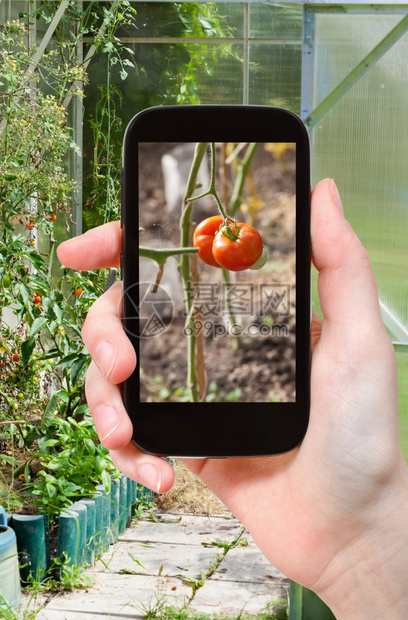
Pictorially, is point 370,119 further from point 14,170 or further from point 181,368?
point 14,170

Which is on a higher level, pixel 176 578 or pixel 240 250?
pixel 240 250

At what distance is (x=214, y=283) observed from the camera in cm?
71

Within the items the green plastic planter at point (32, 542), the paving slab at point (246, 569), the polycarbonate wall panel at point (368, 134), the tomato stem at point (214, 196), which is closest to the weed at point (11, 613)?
the green plastic planter at point (32, 542)

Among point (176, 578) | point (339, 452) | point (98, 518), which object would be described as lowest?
point (176, 578)

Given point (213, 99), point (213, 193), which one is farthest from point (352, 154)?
point (213, 99)

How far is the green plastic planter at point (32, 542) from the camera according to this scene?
7.00 ft

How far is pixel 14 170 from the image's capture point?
2.66 m

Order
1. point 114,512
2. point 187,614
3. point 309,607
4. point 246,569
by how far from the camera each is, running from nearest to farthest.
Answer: point 309,607
point 187,614
point 246,569
point 114,512

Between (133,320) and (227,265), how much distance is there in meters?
0.11

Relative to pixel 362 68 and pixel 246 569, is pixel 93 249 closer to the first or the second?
pixel 362 68

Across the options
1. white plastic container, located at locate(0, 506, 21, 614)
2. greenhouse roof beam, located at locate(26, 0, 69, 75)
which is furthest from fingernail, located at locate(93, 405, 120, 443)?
greenhouse roof beam, located at locate(26, 0, 69, 75)

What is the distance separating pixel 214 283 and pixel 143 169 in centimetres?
13

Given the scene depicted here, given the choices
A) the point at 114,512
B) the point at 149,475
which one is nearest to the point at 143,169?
the point at 149,475

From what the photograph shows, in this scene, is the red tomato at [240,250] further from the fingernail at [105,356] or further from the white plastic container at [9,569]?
the white plastic container at [9,569]
